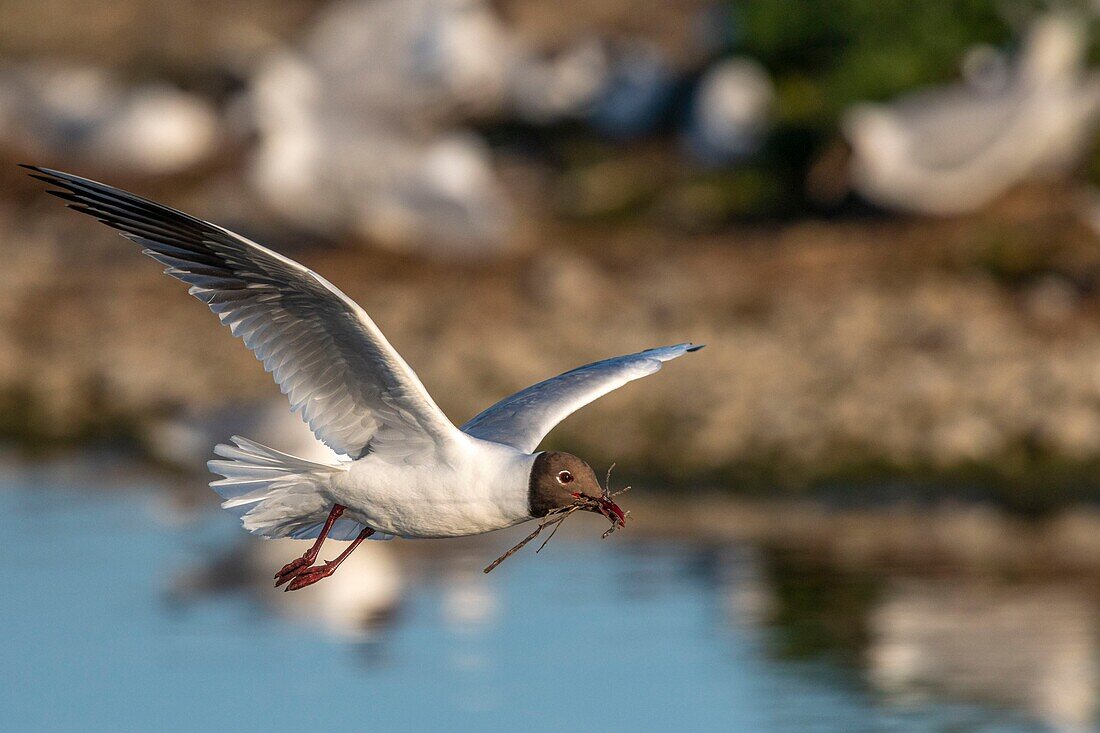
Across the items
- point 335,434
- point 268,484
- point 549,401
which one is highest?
point 549,401

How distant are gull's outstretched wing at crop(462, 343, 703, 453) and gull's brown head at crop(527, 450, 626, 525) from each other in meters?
0.69

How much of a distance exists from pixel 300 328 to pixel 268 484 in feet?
2.16

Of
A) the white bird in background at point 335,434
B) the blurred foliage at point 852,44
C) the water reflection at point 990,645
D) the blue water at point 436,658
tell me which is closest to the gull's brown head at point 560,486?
the white bird in background at point 335,434

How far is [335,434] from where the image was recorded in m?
7.99

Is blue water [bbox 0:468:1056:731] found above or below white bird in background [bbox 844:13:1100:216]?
below

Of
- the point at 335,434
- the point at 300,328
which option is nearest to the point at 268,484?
the point at 335,434

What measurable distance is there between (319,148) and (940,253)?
254 inches

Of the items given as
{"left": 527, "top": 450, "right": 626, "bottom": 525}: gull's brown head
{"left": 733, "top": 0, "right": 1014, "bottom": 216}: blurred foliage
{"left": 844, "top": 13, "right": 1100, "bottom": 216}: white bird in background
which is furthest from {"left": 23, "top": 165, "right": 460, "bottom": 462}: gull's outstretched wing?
{"left": 733, "top": 0, "right": 1014, "bottom": 216}: blurred foliage

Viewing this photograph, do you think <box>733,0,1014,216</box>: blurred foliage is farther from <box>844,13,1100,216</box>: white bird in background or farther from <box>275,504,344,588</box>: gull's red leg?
<box>275,504,344,588</box>: gull's red leg

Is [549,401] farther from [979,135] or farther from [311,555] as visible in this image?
[979,135]

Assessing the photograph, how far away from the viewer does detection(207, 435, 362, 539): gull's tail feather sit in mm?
7918

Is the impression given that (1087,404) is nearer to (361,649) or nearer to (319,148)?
(361,649)

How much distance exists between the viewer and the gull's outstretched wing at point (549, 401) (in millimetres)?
8414

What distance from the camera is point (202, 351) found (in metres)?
18.4
